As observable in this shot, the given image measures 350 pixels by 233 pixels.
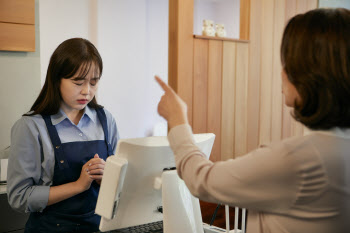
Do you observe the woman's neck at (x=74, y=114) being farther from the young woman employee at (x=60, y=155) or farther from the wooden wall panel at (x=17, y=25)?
the wooden wall panel at (x=17, y=25)

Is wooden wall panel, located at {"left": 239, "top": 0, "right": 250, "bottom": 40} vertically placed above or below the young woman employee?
above

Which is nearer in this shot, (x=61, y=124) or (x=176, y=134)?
(x=176, y=134)

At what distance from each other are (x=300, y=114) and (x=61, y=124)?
3.39ft

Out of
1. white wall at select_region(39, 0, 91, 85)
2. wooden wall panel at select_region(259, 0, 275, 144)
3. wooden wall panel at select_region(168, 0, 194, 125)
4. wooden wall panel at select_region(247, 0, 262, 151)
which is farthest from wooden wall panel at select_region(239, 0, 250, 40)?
white wall at select_region(39, 0, 91, 85)

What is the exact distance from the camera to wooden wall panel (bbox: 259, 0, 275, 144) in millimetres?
4043

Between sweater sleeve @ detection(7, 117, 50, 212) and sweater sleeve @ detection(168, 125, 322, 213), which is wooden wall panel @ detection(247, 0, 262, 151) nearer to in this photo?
sweater sleeve @ detection(7, 117, 50, 212)

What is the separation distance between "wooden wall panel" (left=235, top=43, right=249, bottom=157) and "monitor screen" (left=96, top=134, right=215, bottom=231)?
8.55 feet

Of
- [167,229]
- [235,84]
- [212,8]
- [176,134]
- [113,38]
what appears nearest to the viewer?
[176,134]

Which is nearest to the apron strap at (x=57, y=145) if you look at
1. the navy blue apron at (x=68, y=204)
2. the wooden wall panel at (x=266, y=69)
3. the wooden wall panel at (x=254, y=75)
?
the navy blue apron at (x=68, y=204)

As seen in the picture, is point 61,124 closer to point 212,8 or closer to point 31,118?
point 31,118

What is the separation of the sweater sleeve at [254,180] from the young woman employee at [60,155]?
64 centimetres

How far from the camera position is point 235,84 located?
386 cm

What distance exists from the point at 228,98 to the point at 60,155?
8.28 feet

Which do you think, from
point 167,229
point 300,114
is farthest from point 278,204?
point 167,229
